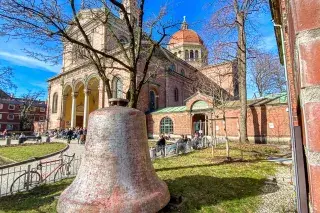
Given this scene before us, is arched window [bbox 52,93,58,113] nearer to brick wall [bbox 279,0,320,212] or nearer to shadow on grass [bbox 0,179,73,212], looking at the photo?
shadow on grass [bbox 0,179,73,212]

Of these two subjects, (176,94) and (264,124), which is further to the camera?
(176,94)

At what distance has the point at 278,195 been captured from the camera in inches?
227

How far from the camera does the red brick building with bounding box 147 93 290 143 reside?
20719 mm

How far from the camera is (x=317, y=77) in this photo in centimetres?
73

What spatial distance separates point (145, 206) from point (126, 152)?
747mm

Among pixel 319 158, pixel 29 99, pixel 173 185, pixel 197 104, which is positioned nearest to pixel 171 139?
pixel 197 104

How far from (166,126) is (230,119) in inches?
346

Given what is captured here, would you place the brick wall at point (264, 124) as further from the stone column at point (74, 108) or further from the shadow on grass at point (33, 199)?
the stone column at point (74, 108)

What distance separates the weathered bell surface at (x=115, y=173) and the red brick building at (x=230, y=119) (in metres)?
12.9

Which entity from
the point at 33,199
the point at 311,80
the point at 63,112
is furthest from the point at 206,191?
the point at 63,112

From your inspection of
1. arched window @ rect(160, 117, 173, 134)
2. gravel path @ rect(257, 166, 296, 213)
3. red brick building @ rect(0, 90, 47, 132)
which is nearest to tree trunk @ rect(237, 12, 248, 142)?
arched window @ rect(160, 117, 173, 134)

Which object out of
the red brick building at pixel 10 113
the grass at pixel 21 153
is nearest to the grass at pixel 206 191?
the grass at pixel 21 153

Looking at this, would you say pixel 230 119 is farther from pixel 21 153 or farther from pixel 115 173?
pixel 115 173

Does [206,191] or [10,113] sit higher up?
[10,113]
